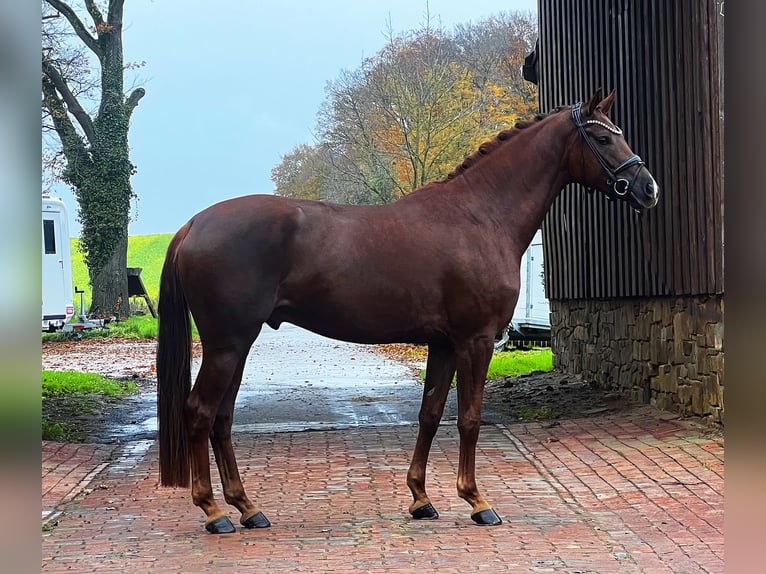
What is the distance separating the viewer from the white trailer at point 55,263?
21312 mm

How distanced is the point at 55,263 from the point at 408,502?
1787cm

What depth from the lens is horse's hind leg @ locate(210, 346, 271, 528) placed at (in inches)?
194

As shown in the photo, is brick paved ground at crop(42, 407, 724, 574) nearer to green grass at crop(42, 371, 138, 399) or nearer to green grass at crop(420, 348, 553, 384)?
green grass at crop(42, 371, 138, 399)

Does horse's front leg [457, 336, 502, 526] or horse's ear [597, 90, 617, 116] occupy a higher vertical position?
horse's ear [597, 90, 617, 116]

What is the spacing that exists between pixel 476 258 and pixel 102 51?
26755 millimetres

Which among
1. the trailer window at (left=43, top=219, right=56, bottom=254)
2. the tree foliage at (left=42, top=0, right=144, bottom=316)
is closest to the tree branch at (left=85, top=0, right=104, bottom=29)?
the tree foliage at (left=42, top=0, right=144, bottom=316)

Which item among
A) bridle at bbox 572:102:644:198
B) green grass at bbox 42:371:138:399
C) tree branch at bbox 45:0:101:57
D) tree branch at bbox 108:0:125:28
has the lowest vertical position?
green grass at bbox 42:371:138:399

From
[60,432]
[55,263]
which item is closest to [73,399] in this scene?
[60,432]

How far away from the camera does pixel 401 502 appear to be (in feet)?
18.7

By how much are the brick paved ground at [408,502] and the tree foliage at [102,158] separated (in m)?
21.6

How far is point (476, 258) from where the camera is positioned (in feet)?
16.7

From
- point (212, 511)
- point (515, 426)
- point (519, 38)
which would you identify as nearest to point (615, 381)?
point (515, 426)

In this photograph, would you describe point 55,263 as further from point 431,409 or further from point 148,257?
point 148,257
